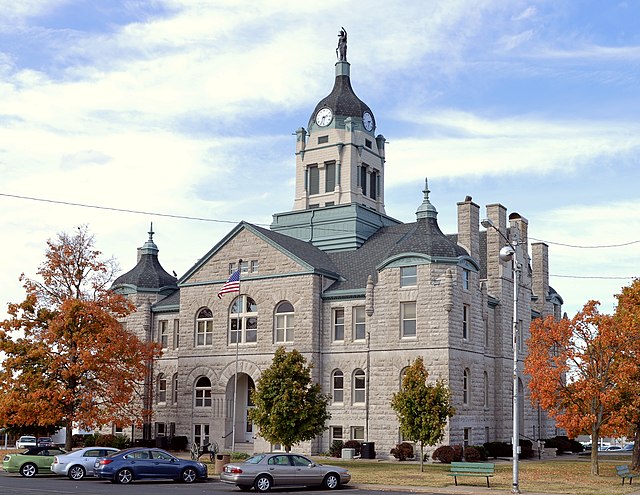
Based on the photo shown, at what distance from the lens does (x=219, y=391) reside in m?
52.2

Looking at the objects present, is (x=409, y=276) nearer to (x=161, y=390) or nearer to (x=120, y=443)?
(x=161, y=390)

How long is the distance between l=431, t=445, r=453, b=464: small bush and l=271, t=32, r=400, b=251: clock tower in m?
18.1

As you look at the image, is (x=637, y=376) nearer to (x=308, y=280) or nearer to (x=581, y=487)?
(x=581, y=487)

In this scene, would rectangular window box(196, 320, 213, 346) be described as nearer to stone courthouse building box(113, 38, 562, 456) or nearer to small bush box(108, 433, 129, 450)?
stone courthouse building box(113, 38, 562, 456)

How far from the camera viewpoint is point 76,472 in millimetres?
34656

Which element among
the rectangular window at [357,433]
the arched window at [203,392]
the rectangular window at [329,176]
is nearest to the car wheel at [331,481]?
the rectangular window at [357,433]

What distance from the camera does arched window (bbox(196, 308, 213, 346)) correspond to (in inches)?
2127

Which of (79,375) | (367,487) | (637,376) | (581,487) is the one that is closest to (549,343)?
(637,376)

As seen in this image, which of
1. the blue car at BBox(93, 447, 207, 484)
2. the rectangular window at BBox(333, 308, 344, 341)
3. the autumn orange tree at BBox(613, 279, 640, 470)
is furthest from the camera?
the rectangular window at BBox(333, 308, 344, 341)

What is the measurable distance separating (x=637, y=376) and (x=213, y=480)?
1950 centimetres

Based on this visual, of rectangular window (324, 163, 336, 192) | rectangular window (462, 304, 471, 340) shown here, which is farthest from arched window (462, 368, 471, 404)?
rectangular window (324, 163, 336, 192)

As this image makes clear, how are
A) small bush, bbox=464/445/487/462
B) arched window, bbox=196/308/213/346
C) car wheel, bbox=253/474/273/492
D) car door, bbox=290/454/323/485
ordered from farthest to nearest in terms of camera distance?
arched window, bbox=196/308/213/346
small bush, bbox=464/445/487/462
car door, bbox=290/454/323/485
car wheel, bbox=253/474/273/492

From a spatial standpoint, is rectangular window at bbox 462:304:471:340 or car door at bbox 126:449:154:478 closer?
car door at bbox 126:449:154:478

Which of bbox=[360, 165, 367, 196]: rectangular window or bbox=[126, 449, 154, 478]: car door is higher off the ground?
bbox=[360, 165, 367, 196]: rectangular window
